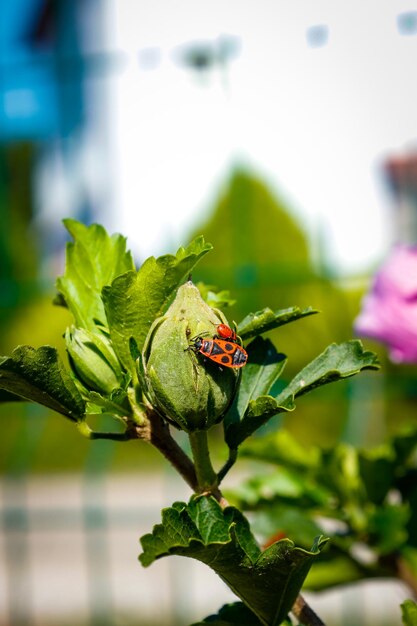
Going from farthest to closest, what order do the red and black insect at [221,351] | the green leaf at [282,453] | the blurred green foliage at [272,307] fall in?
the blurred green foliage at [272,307] < the green leaf at [282,453] < the red and black insect at [221,351]

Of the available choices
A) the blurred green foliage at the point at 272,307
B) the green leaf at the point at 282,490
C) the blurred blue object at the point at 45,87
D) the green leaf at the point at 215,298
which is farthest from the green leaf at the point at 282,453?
the blurred blue object at the point at 45,87

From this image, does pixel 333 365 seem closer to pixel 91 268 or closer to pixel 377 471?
pixel 91 268

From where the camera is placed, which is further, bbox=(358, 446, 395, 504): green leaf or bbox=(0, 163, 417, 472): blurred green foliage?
bbox=(0, 163, 417, 472): blurred green foliage

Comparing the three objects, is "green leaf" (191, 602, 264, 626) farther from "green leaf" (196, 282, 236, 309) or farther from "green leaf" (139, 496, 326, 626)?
"green leaf" (196, 282, 236, 309)

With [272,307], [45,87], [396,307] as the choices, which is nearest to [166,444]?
[396,307]

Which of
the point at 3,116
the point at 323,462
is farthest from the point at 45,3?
the point at 323,462

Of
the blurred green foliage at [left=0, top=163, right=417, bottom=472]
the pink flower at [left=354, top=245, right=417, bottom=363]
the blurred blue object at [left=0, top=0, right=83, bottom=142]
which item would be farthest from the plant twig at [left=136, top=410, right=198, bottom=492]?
the blurred blue object at [left=0, top=0, right=83, bottom=142]

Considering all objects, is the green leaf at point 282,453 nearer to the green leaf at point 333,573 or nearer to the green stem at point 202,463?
the green leaf at point 333,573
